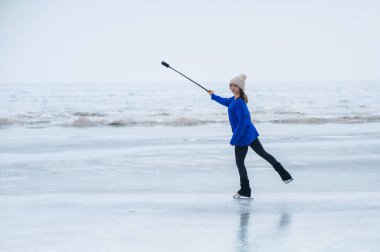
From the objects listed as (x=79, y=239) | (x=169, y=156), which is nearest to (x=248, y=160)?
(x=169, y=156)

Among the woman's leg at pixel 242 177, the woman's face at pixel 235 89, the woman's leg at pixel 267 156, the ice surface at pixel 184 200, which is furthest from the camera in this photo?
the woman's leg at pixel 267 156

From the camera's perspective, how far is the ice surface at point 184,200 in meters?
6.21

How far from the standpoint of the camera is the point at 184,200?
8594mm

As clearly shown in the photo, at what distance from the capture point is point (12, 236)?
6.48m

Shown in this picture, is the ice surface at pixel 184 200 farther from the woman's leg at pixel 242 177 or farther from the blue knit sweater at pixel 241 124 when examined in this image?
the blue knit sweater at pixel 241 124

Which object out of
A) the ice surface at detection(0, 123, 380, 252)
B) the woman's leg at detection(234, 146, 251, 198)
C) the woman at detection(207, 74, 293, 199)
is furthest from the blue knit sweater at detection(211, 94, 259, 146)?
the ice surface at detection(0, 123, 380, 252)

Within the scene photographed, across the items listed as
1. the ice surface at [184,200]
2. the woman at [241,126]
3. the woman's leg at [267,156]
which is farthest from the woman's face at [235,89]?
the ice surface at [184,200]

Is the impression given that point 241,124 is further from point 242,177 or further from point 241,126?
point 242,177

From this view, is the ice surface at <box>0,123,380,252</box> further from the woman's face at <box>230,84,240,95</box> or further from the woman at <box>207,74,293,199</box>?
the woman's face at <box>230,84,240,95</box>

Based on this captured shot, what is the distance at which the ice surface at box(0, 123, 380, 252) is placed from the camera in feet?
20.4

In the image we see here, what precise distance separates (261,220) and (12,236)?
255 centimetres

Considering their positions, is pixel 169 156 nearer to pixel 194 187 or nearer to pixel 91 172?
pixel 91 172

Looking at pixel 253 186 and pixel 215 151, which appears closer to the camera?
pixel 253 186

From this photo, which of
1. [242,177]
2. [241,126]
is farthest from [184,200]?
[241,126]
